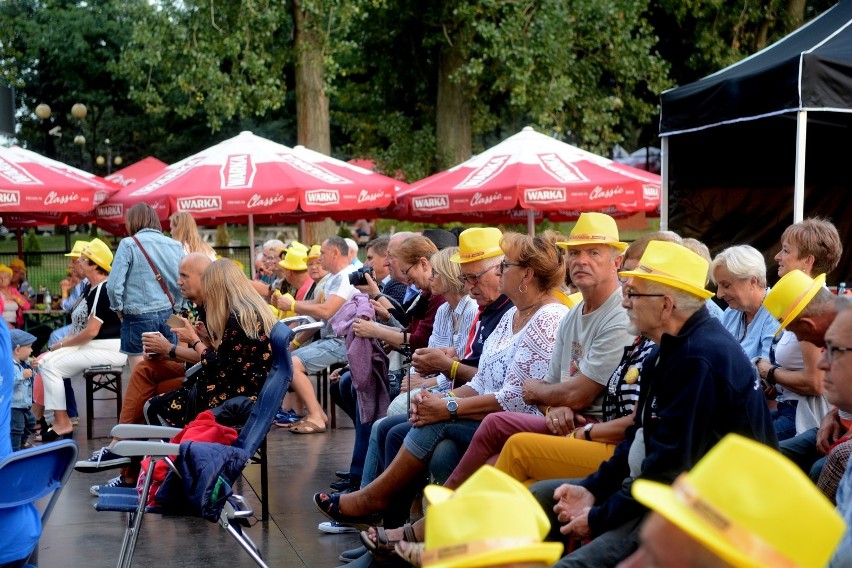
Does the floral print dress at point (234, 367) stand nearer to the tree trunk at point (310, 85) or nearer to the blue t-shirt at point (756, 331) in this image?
the blue t-shirt at point (756, 331)

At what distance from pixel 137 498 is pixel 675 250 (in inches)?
113

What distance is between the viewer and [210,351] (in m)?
6.00

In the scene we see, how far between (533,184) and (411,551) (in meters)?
7.91

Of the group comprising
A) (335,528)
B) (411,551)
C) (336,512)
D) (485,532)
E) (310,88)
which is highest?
(310,88)

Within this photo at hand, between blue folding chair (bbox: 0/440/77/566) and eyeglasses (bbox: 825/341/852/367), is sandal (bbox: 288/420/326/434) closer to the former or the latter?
blue folding chair (bbox: 0/440/77/566)

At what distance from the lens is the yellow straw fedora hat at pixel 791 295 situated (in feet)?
14.3

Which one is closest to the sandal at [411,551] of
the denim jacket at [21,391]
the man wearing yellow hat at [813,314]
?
the man wearing yellow hat at [813,314]

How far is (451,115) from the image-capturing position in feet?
73.4

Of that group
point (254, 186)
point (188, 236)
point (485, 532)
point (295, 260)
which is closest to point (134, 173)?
point (254, 186)

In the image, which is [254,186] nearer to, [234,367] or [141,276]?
[141,276]

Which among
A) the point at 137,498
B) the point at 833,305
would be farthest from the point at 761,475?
the point at 137,498

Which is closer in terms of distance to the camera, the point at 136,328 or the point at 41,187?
the point at 136,328

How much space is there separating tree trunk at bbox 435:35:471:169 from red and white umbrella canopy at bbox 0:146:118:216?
31.1ft

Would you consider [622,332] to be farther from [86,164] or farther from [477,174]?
[86,164]
